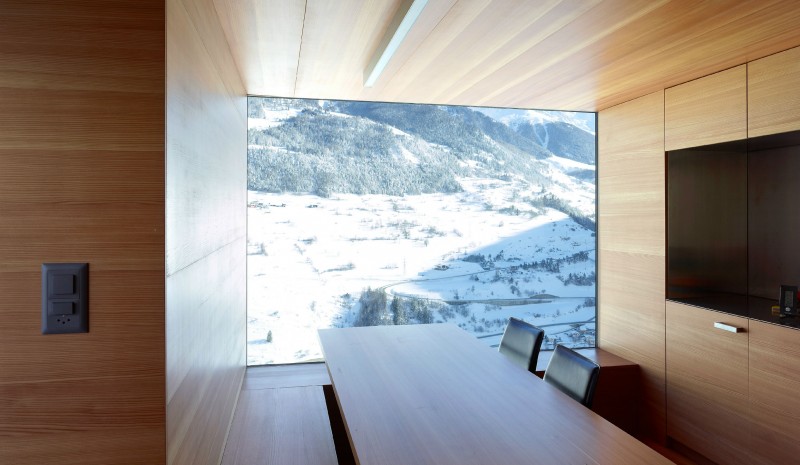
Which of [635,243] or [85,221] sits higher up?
[85,221]

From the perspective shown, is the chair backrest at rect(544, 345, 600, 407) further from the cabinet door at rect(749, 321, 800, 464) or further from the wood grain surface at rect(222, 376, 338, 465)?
the cabinet door at rect(749, 321, 800, 464)

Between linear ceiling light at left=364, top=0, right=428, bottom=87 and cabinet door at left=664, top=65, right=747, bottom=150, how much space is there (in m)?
2.14

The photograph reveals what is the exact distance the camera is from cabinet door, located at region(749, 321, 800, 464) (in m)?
2.81

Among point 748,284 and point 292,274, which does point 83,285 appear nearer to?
point 292,274

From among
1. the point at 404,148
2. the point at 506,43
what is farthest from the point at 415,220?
the point at 506,43

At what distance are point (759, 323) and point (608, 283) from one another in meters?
1.44

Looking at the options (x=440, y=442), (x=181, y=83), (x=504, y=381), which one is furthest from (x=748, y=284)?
(x=181, y=83)

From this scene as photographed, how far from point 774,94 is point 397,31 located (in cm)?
218

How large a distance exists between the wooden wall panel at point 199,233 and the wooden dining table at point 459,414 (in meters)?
0.54

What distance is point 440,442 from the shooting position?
166 centimetres

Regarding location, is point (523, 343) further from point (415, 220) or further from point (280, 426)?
point (415, 220)

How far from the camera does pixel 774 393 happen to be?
2.93 meters

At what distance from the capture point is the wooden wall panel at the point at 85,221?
4.53 feet

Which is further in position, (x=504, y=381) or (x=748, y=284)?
(x=748, y=284)
